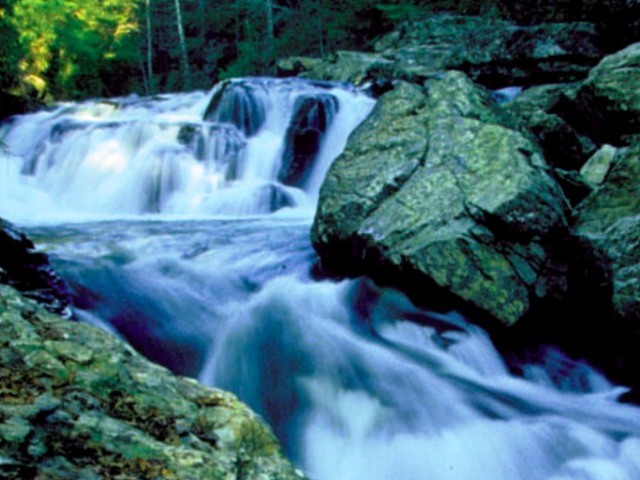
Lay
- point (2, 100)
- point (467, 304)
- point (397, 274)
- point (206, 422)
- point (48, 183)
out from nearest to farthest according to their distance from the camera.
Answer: point (206, 422) < point (467, 304) < point (397, 274) < point (48, 183) < point (2, 100)

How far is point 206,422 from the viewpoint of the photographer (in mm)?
1688

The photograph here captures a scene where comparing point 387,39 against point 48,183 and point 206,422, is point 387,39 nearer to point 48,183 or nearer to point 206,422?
point 48,183

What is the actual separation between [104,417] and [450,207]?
3887mm

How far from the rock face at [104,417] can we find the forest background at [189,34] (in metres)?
8.90

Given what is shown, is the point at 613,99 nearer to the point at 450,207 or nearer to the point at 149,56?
the point at 450,207

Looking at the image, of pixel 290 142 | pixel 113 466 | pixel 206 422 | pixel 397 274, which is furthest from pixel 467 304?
pixel 290 142

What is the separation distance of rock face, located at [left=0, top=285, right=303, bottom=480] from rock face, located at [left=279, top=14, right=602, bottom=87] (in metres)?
14.0

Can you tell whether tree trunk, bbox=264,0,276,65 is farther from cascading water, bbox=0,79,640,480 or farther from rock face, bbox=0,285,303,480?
rock face, bbox=0,285,303,480

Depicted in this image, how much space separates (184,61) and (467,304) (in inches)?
1048

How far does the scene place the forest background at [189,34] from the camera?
16.0 meters

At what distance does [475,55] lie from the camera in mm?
15242

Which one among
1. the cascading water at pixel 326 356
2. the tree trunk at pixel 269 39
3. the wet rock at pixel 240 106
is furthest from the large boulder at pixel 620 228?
the tree trunk at pixel 269 39

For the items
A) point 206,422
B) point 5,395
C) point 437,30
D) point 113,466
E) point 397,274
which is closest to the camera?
point 113,466

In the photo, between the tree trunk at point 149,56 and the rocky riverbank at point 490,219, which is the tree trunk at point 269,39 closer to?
the tree trunk at point 149,56
